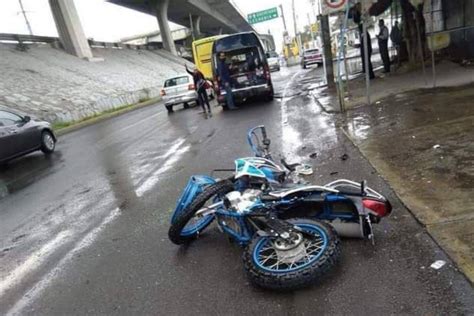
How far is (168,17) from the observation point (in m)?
62.7

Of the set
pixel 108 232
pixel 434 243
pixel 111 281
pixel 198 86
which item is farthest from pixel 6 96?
pixel 434 243

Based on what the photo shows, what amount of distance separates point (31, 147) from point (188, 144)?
468 cm

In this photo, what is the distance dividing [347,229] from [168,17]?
62.6m

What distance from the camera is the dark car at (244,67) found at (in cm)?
1709

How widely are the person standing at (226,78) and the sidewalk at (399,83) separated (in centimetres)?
315

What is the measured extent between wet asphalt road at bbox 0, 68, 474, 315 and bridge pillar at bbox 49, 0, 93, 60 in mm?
29511

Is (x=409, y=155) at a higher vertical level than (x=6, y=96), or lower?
lower

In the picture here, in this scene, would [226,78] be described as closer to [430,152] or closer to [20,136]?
[20,136]

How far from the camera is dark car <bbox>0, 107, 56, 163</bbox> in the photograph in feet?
37.9

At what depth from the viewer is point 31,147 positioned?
12.5 metres

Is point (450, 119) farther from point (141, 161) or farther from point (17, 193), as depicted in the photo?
point (17, 193)

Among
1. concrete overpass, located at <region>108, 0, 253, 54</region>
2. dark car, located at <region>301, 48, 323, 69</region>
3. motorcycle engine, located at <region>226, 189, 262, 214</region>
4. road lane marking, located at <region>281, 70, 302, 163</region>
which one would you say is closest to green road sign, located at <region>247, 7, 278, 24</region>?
concrete overpass, located at <region>108, 0, 253, 54</region>

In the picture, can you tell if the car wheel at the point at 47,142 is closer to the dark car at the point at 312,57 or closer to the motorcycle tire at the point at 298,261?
the motorcycle tire at the point at 298,261

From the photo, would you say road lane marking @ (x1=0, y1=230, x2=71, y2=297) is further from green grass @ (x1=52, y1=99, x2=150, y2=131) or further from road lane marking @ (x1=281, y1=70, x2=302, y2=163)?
green grass @ (x1=52, y1=99, x2=150, y2=131)
